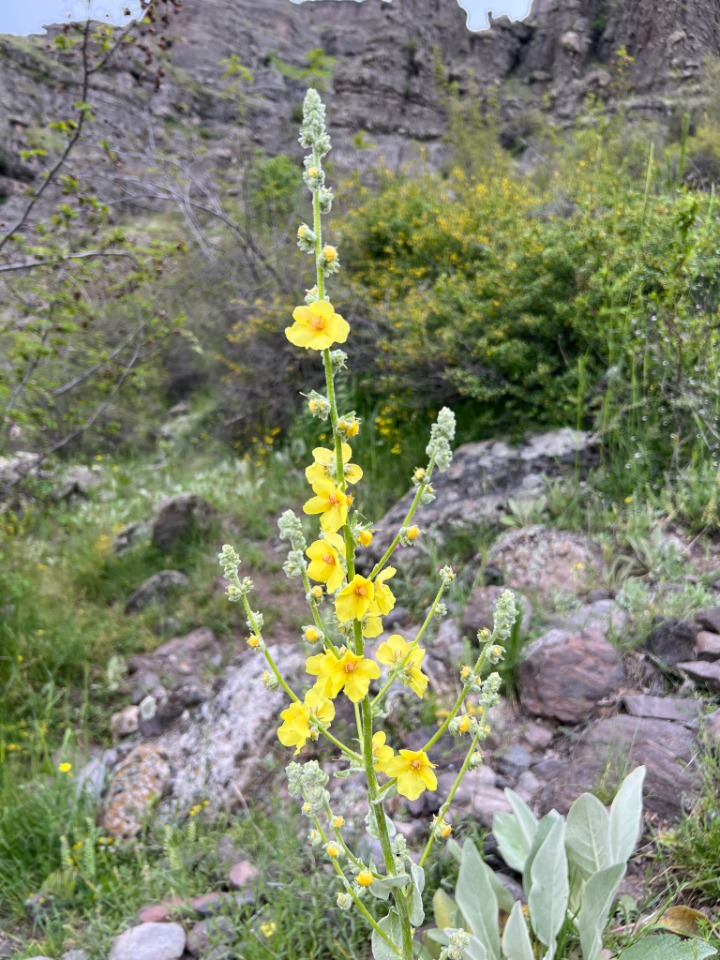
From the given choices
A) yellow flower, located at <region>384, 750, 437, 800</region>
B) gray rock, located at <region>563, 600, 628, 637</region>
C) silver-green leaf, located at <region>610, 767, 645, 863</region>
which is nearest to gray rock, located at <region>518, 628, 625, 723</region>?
gray rock, located at <region>563, 600, 628, 637</region>

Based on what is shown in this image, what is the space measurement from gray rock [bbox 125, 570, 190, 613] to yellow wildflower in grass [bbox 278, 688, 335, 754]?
307 centimetres

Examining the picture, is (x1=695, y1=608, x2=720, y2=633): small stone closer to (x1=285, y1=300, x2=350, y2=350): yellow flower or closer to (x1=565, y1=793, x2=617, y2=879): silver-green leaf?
(x1=565, y1=793, x2=617, y2=879): silver-green leaf

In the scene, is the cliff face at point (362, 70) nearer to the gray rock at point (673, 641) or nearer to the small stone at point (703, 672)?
the gray rock at point (673, 641)

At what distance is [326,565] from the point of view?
102 cm

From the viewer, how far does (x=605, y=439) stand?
352 centimetres

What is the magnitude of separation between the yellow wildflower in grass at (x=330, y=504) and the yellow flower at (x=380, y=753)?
1.41ft

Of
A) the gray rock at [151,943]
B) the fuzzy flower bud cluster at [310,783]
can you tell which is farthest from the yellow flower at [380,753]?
the gray rock at [151,943]

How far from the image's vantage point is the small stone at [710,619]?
2275 mm

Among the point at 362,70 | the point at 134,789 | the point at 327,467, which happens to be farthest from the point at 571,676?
the point at 362,70

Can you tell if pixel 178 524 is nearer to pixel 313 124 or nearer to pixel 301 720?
pixel 301 720

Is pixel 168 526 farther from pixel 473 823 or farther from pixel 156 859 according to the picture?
pixel 473 823

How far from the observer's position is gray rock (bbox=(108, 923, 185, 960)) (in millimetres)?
1675

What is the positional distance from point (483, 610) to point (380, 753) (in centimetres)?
168

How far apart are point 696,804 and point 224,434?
5896 mm
